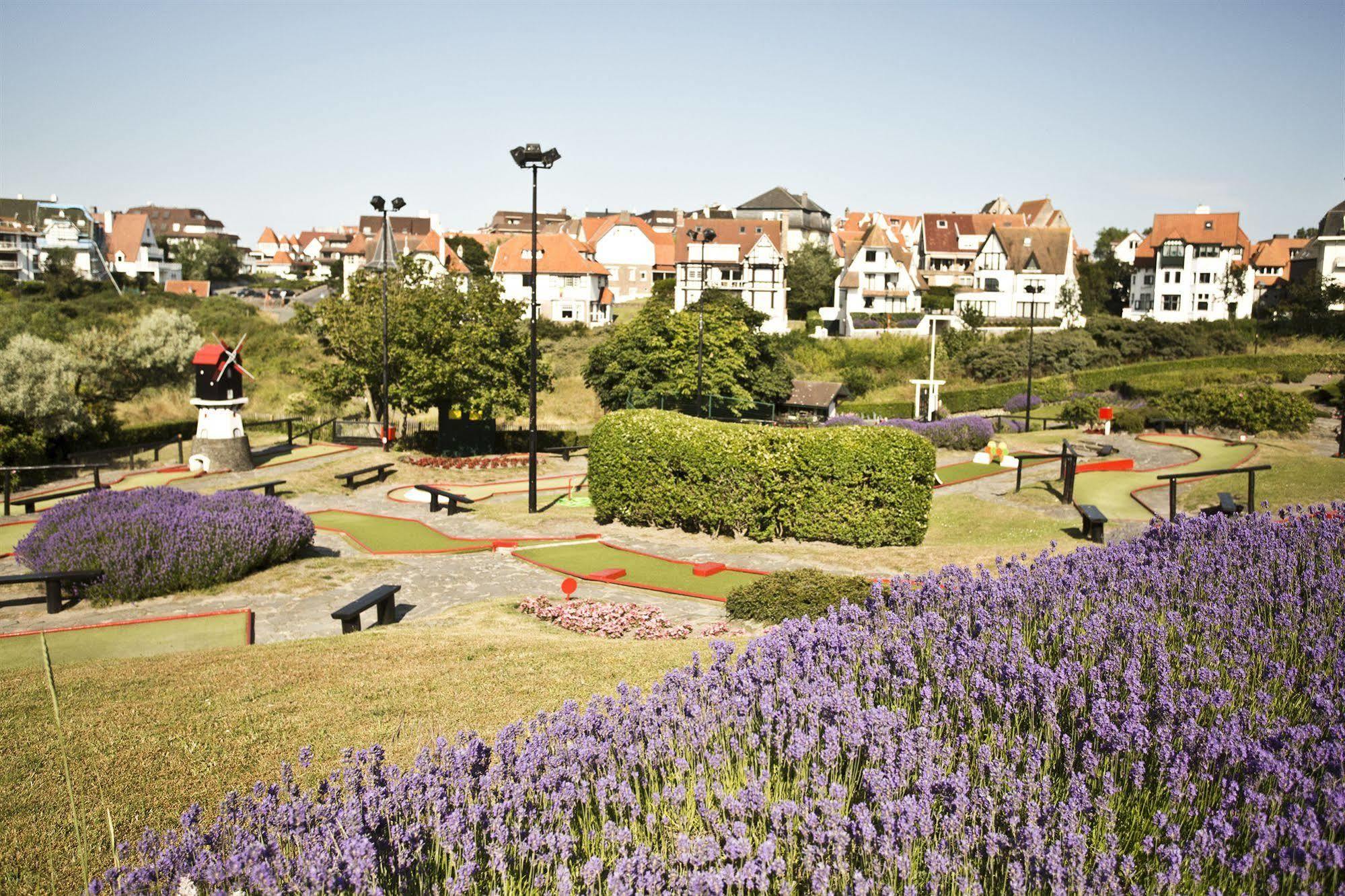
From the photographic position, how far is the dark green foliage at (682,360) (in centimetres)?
4134

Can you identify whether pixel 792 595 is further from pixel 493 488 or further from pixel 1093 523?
pixel 493 488

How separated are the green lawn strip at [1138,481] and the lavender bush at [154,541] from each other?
15.8 m

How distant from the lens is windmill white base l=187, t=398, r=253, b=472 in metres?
27.2

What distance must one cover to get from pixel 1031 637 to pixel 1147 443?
88.5ft

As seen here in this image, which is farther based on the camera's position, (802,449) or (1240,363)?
(1240,363)

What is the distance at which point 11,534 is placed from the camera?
1941 cm

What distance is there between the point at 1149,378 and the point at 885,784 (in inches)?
2369

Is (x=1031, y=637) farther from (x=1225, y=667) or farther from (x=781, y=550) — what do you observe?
(x=781, y=550)

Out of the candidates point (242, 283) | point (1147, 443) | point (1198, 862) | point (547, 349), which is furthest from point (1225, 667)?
point (242, 283)

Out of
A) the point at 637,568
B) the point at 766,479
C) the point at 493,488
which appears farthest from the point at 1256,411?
the point at 637,568

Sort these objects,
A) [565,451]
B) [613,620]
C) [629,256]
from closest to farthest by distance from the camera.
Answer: [613,620]
[565,451]
[629,256]

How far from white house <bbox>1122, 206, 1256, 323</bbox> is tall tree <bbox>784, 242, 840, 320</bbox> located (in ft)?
80.2

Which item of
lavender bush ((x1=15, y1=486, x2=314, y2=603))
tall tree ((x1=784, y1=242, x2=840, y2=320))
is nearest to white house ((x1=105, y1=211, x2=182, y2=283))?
tall tree ((x1=784, y1=242, x2=840, y2=320))

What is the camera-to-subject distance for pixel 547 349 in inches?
2549
